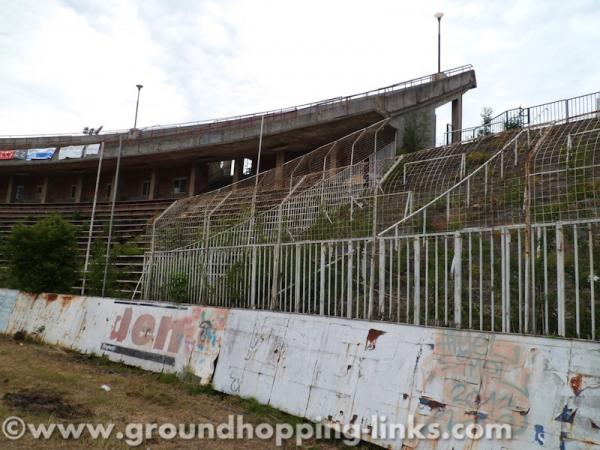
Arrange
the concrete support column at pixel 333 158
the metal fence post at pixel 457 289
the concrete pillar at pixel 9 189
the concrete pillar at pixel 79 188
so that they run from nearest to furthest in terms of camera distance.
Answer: the metal fence post at pixel 457 289, the concrete support column at pixel 333 158, the concrete pillar at pixel 79 188, the concrete pillar at pixel 9 189

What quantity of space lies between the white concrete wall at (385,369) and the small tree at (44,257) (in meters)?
5.77

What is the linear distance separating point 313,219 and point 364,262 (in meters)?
4.46

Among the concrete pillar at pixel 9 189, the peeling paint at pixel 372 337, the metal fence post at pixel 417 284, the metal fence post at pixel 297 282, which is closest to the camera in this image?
the peeling paint at pixel 372 337

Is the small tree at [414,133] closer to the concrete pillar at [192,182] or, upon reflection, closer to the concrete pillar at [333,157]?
the concrete pillar at [333,157]

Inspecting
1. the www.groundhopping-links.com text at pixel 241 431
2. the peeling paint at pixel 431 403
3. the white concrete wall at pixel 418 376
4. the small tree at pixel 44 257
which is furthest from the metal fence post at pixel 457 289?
the small tree at pixel 44 257

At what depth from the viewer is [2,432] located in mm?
4680

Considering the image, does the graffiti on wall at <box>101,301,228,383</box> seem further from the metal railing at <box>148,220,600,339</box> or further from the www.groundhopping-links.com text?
the www.groundhopping-links.com text

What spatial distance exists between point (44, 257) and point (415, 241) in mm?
11822

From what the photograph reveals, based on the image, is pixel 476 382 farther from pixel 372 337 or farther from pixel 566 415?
pixel 372 337

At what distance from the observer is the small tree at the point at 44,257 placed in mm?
13016

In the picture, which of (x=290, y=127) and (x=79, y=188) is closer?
(x=290, y=127)

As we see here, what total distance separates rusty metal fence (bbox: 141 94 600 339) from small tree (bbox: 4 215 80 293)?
132 inches

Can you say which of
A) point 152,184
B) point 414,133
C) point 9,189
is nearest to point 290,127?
point 414,133

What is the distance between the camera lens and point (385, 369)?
491 centimetres
